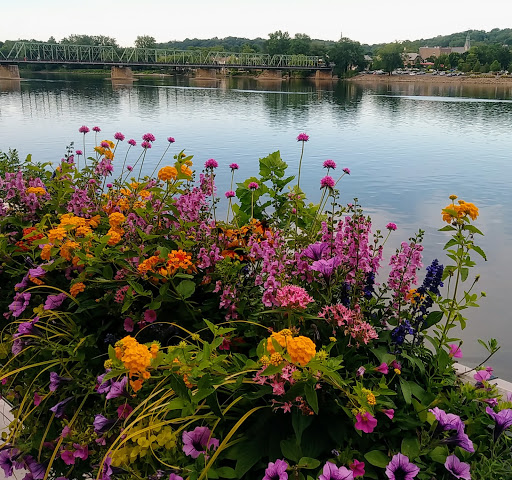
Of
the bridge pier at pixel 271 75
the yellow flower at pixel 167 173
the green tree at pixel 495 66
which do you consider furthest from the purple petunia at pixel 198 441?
the green tree at pixel 495 66

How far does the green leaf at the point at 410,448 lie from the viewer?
1.35 metres

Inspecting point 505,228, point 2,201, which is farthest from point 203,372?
point 505,228

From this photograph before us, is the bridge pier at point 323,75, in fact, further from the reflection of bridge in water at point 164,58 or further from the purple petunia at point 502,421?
the purple petunia at point 502,421

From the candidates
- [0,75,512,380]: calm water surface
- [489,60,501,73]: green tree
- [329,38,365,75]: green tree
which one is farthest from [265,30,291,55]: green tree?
[0,75,512,380]: calm water surface

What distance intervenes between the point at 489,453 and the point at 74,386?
4.75 ft

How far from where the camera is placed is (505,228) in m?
6.98

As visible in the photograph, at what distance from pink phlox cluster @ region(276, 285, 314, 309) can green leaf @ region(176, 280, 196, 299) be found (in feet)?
1.40

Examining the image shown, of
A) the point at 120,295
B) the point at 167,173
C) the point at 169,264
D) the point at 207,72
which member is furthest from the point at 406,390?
the point at 207,72

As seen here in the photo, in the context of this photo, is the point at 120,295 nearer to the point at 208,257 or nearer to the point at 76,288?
the point at 76,288

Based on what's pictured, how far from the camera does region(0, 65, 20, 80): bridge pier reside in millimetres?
66812

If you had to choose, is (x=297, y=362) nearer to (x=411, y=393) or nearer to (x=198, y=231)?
(x=411, y=393)

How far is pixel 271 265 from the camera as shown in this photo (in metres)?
1.72

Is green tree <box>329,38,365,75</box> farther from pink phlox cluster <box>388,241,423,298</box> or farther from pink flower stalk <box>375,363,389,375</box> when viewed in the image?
pink flower stalk <box>375,363,389,375</box>

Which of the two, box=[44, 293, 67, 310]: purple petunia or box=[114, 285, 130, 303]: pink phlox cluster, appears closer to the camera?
box=[114, 285, 130, 303]: pink phlox cluster
